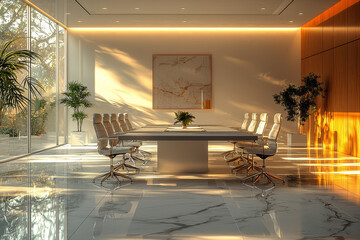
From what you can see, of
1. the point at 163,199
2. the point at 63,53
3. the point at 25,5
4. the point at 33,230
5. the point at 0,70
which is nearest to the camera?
the point at 33,230

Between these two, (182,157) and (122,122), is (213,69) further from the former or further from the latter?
(182,157)

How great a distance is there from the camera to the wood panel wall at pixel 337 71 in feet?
31.3

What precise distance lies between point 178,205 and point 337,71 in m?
7.51

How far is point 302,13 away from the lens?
11.4m

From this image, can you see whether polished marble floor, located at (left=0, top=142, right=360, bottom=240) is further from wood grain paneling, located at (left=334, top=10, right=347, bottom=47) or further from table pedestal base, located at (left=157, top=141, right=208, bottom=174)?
wood grain paneling, located at (left=334, top=10, right=347, bottom=47)

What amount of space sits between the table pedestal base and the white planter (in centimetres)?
619

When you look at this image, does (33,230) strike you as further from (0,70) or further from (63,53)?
(63,53)

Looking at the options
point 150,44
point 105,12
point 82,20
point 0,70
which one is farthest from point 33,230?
point 150,44

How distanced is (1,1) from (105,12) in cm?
329

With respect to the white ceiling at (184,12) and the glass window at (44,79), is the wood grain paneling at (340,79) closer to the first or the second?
the white ceiling at (184,12)

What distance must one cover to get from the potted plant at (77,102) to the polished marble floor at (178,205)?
4867mm

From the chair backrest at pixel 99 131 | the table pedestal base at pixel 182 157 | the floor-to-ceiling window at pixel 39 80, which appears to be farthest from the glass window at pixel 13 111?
the table pedestal base at pixel 182 157

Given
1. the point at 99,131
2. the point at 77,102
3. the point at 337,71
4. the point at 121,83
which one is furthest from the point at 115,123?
the point at 337,71

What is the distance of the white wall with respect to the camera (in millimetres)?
13500
